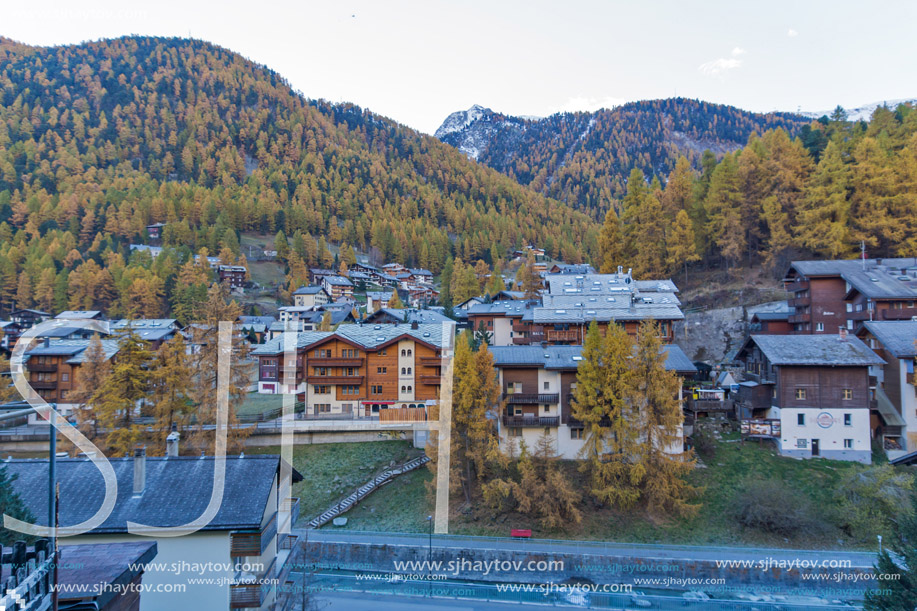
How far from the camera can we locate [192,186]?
123m

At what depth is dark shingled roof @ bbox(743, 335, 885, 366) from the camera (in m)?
28.7

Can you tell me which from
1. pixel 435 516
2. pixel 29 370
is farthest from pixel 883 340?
pixel 29 370

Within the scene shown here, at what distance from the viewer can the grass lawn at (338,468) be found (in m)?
28.5

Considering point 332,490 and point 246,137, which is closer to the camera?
point 332,490

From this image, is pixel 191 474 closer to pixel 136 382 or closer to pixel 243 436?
pixel 243 436

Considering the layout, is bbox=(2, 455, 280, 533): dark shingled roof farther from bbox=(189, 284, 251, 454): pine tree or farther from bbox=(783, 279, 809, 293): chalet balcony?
bbox=(783, 279, 809, 293): chalet balcony

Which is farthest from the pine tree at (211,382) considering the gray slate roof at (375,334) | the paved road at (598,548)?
the paved road at (598,548)

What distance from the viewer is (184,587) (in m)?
14.4

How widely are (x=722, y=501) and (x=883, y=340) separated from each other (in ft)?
51.0

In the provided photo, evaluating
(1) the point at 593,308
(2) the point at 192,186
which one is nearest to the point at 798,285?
(1) the point at 593,308

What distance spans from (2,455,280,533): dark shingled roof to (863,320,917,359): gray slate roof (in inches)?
1376

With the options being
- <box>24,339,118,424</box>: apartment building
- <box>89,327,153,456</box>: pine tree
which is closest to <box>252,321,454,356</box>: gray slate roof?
<box>89,327,153,456</box>: pine tree

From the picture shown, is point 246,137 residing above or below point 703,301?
above

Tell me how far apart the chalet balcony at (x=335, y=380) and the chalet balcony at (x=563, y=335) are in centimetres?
1594
